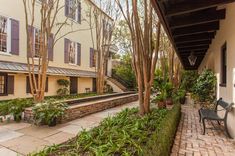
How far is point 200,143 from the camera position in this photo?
16.3 feet

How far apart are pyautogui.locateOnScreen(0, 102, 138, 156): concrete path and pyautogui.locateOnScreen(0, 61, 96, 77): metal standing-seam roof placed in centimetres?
469

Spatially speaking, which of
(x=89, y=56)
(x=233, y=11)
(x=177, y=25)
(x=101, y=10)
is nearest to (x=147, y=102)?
(x=177, y=25)

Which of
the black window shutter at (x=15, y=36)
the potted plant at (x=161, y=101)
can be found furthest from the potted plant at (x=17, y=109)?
the potted plant at (x=161, y=101)

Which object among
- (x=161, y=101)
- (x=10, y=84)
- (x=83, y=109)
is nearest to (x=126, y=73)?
(x=10, y=84)

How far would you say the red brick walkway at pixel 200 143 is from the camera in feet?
14.3

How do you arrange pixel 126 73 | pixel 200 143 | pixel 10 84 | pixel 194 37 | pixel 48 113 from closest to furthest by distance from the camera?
pixel 200 143 → pixel 48 113 → pixel 194 37 → pixel 10 84 → pixel 126 73

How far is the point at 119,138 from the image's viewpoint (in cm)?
427

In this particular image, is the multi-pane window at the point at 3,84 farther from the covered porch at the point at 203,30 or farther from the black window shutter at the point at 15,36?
the covered porch at the point at 203,30

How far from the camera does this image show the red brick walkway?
4344 millimetres

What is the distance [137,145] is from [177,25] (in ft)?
12.2

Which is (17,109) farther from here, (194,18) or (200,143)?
(194,18)

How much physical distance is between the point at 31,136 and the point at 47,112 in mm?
1155

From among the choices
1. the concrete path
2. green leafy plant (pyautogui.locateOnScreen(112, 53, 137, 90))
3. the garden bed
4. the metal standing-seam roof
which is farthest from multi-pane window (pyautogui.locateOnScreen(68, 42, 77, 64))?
the garden bed

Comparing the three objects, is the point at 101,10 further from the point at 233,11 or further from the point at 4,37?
the point at 233,11
